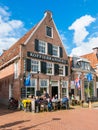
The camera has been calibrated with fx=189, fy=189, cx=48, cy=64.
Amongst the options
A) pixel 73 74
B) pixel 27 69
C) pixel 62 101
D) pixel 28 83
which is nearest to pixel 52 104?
pixel 62 101

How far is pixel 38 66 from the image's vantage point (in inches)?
869

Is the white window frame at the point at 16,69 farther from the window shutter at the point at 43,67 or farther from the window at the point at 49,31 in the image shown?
the window at the point at 49,31

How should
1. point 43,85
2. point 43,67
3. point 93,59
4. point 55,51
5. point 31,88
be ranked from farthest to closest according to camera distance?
point 93,59
point 55,51
point 43,67
point 43,85
point 31,88

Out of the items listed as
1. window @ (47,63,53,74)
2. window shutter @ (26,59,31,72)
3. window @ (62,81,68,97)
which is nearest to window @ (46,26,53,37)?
window @ (47,63,53,74)

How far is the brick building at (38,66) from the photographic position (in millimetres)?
20516

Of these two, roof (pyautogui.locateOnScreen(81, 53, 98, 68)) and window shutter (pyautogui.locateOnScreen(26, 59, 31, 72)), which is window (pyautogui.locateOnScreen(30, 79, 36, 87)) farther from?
roof (pyautogui.locateOnScreen(81, 53, 98, 68))

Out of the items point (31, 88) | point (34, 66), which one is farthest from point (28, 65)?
point (31, 88)

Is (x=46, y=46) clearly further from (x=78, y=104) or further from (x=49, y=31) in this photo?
(x=78, y=104)

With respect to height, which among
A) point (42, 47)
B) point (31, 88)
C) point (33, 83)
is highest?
point (42, 47)

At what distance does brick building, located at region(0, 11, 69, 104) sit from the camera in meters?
20.5

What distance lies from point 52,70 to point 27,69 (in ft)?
13.4

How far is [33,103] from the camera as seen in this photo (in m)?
16.6

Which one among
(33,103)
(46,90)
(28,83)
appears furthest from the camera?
(46,90)

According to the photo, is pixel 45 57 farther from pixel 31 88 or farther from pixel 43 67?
pixel 31 88
